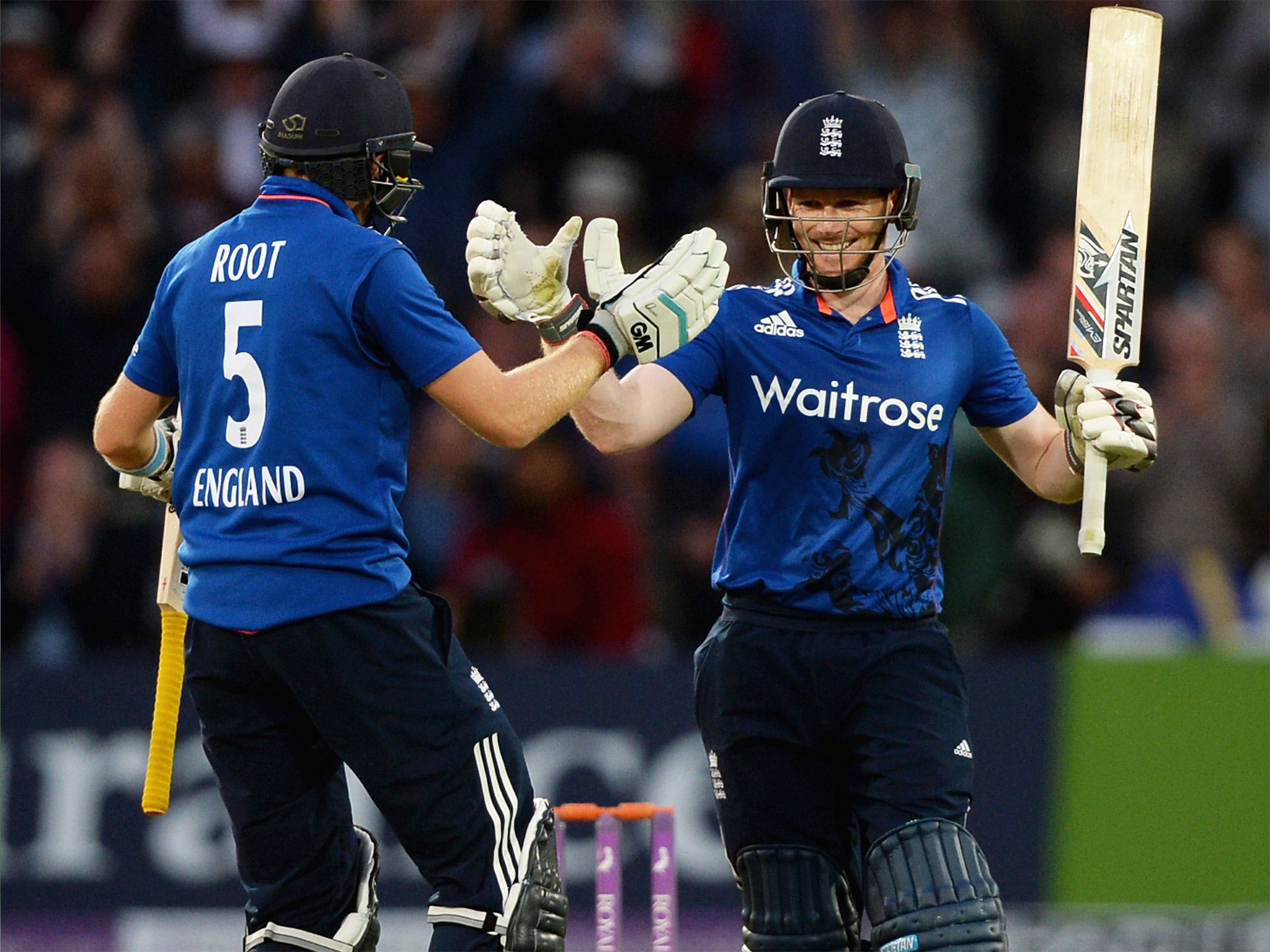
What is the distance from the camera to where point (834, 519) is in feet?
13.6

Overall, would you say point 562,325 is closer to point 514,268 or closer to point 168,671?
point 514,268

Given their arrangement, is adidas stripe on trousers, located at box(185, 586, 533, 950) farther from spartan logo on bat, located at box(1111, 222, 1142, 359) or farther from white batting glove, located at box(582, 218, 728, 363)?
spartan logo on bat, located at box(1111, 222, 1142, 359)

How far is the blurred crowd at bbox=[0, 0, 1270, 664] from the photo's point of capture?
749 centimetres

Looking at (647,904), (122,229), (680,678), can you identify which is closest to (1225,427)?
(680,678)

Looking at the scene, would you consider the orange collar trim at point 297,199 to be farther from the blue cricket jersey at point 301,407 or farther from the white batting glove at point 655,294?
the white batting glove at point 655,294

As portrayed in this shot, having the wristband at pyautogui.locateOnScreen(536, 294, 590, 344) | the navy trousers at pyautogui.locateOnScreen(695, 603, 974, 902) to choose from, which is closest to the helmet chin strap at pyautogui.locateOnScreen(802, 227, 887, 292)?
the wristband at pyautogui.locateOnScreen(536, 294, 590, 344)

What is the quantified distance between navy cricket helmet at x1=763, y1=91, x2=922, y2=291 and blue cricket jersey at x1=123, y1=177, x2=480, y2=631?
952mm

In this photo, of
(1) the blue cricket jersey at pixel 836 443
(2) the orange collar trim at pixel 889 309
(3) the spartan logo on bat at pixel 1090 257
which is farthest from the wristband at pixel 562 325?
(3) the spartan logo on bat at pixel 1090 257

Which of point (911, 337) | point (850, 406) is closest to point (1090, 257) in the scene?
point (911, 337)

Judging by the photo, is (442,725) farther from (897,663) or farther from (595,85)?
(595,85)

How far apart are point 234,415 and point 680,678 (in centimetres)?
369

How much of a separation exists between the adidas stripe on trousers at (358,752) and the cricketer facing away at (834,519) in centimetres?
62

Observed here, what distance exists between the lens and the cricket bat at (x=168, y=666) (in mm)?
4133

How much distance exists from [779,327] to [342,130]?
3.55 ft
